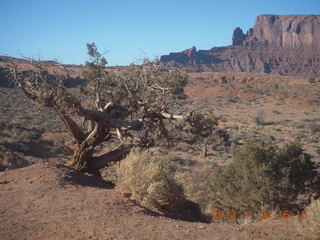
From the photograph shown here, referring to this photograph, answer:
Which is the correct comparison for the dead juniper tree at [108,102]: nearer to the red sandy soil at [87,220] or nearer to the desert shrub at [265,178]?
the red sandy soil at [87,220]

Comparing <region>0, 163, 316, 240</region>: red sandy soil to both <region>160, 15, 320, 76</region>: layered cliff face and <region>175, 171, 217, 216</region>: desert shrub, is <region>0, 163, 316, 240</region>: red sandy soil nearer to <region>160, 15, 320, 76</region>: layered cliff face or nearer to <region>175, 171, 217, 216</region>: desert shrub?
<region>175, 171, 217, 216</region>: desert shrub

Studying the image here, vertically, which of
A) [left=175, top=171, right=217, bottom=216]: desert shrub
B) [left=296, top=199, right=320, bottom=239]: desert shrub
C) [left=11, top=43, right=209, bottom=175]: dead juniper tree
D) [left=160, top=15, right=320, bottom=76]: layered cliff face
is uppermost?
[left=160, top=15, right=320, bottom=76]: layered cliff face

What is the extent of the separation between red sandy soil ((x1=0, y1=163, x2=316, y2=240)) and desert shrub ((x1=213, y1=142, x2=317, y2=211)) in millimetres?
3846

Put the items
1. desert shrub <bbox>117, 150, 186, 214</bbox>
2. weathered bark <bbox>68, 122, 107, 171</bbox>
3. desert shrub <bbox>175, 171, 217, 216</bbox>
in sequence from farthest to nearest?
weathered bark <bbox>68, 122, 107, 171</bbox> → desert shrub <bbox>175, 171, 217, 216</bbox> → desert shrub <bbox>117, 150, 186, 214</bbox>

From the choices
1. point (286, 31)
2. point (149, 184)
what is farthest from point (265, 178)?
point (286, 31)

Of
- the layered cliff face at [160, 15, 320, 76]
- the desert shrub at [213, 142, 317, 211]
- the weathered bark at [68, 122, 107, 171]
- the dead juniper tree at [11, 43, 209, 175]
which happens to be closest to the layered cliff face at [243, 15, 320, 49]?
the layered cliff face at [160, 15, 320, 76]

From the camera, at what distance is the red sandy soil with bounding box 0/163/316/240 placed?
472 cm

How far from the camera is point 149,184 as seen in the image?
7.06 metres

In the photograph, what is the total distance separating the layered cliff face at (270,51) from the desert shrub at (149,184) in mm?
128506

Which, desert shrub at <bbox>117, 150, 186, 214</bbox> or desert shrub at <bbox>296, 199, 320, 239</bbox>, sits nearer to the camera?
desert shrub at <bbox>296, 199, 320, 239</bbox>

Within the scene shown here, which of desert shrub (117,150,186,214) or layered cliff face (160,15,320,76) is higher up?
layered cliff face (160,15,320,76)

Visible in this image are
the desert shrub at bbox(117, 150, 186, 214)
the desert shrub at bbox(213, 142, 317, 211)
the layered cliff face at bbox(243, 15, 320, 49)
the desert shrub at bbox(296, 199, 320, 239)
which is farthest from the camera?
the layered cliff face at bbox(243, 15, 320, 49)

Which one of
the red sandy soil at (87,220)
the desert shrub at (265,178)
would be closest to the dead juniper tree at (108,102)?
the red sandy soil at (87,220)

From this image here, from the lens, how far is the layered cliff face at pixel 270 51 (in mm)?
140875
